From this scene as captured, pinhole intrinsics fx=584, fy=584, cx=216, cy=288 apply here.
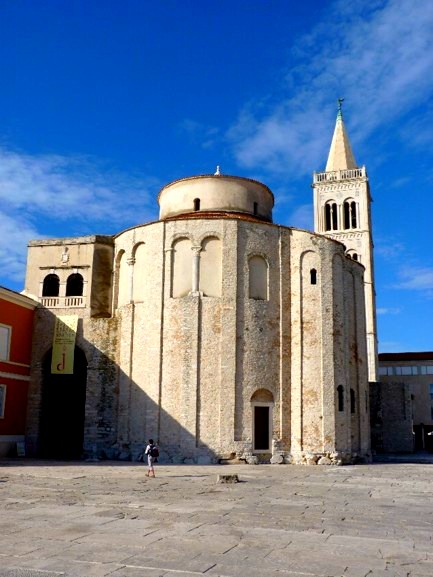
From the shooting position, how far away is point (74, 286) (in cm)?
3212

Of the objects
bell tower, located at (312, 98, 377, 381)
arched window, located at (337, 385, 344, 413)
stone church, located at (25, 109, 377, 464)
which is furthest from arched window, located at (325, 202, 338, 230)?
arched window, located at (337, 385, 344, 413)

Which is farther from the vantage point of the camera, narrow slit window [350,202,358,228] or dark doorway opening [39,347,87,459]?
narrow slit window [350,202,358,228]

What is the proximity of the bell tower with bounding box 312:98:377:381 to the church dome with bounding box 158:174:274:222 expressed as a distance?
3122cm

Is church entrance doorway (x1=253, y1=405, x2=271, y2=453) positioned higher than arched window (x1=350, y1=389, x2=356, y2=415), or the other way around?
arched window (x1=350, y1=389, x2=356, y2=415)

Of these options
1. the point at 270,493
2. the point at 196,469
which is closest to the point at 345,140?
the point at 196,469

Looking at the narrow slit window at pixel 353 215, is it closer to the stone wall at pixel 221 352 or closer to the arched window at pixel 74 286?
the stone wall at pixel 221 352

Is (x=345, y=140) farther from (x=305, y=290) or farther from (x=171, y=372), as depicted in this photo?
(x=171, y=372)

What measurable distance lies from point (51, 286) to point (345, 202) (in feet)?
139

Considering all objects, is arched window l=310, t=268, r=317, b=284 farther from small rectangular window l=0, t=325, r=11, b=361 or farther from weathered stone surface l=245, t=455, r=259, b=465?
small rectangular window l=0, t=325, r=11, b=361

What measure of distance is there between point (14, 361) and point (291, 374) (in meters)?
13.5

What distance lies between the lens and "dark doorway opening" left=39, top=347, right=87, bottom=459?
30.3 meters

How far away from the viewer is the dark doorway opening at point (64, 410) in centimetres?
3027

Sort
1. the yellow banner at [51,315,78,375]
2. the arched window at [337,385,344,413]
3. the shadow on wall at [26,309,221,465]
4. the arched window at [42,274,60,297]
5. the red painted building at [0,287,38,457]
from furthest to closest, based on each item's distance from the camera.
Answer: the arched window at [42,274,60,297] → the yellow banner at [51,315,78,375] → the arched window at [337,385,344,413] → the red painted building at [0,287,38,457] → the shadow on wall at [26,309,221,465]

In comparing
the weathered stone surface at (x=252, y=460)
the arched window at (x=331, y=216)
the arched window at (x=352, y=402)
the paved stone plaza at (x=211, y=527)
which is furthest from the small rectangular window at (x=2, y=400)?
the arched window at (x=331, y=216)
